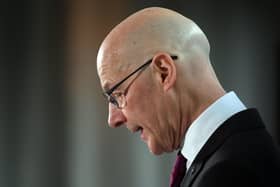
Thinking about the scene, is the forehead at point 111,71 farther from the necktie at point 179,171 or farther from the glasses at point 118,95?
the necktie at point 179,171

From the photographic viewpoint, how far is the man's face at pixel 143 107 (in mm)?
863

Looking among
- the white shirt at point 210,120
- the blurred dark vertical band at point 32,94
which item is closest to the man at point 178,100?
the white shirt at point 210,120

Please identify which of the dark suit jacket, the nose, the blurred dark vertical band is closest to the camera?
the dark suit jacket

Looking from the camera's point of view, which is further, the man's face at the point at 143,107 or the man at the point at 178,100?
the man's face at the point at 143,107

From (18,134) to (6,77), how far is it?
250 millimetres

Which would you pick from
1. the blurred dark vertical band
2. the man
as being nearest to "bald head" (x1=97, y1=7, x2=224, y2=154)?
the man

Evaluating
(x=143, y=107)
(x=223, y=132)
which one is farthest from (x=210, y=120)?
(x=143, y=107)

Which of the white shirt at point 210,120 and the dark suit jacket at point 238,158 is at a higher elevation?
the white shirt at point 210,120

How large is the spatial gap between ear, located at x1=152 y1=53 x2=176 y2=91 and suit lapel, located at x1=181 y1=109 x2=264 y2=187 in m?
0.12

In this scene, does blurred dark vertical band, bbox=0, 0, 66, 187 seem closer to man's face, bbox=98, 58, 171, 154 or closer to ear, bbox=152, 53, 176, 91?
man's face, bbox=98, 58, 171, 154

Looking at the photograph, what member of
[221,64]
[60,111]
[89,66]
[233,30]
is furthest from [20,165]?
[233,30]

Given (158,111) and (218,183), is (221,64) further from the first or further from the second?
(218,183)

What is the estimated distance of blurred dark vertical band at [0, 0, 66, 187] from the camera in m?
2.04

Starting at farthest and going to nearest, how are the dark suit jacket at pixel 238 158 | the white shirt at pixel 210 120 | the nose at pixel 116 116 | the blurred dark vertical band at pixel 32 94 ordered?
the blurred dark vertical band at pixel 32 94 < the nose at pixel 116 116 < the white shirt at pixel 210 120 < the dark suit jacket at pixel 238 158
